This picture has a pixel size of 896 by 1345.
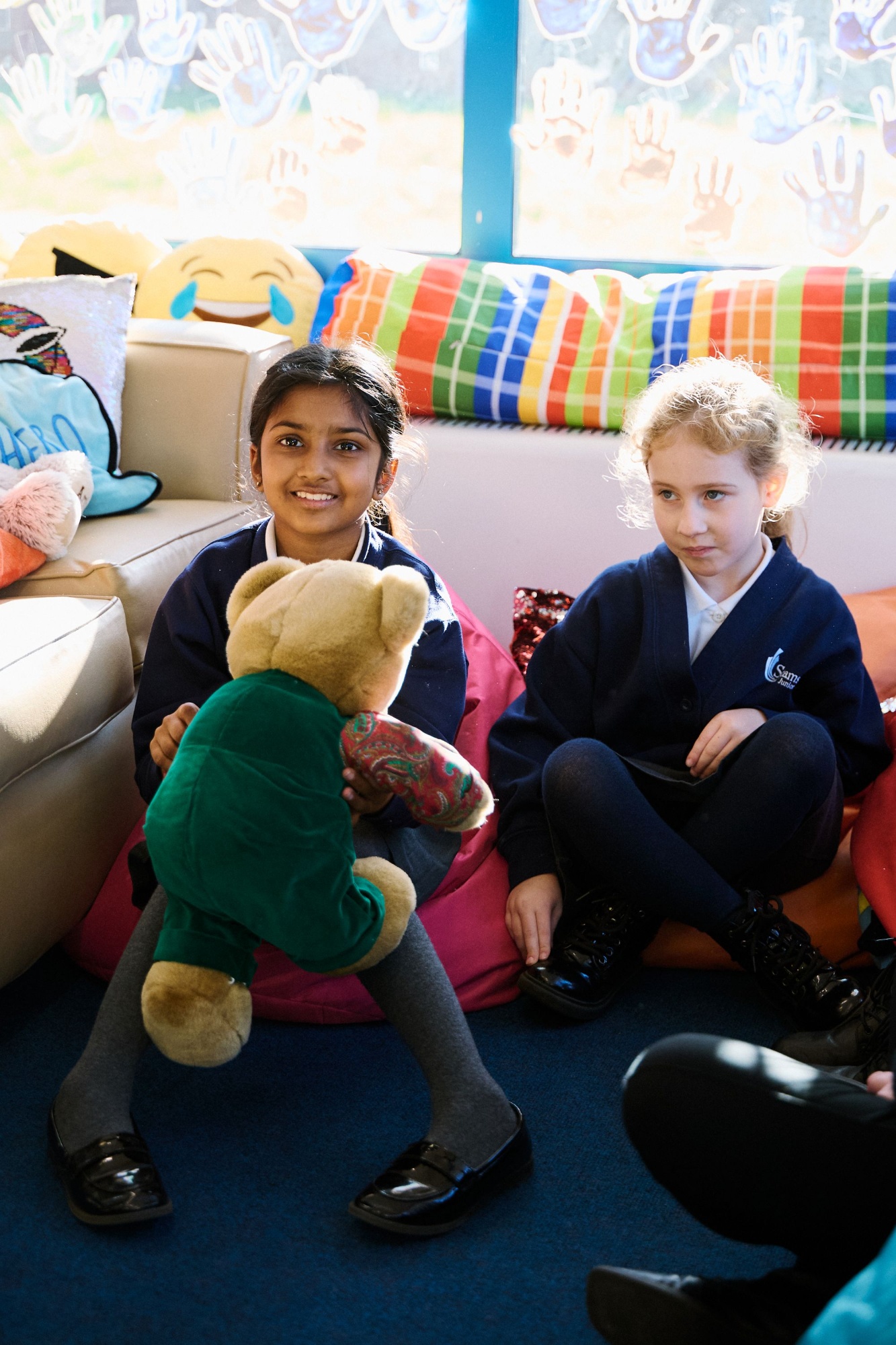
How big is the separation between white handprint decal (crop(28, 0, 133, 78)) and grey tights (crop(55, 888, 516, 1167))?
2.11 metres

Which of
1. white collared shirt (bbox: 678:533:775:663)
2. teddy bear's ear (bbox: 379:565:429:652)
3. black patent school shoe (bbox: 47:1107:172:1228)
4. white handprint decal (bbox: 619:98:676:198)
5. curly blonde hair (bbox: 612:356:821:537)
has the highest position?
white handprint decal (bbox: 619:98:676:198)

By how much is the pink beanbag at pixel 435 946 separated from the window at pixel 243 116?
146 centimetres

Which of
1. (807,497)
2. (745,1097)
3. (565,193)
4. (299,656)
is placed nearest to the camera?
(745,1097)

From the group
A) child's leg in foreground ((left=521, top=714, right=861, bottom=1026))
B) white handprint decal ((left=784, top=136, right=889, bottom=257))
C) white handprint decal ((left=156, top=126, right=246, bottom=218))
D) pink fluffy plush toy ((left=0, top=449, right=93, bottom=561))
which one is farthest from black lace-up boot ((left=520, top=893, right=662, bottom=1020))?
white handprint decal ((left=156, top=126, right=246, bottom=218))

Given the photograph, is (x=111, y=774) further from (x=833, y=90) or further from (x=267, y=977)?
(x=833, y=90)

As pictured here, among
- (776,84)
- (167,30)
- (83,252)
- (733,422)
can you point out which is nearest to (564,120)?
(776,84)

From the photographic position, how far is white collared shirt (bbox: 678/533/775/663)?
58.7 inches

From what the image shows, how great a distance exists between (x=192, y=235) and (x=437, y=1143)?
2.08 m

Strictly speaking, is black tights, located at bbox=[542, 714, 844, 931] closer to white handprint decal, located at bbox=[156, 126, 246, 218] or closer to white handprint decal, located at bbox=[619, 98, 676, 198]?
white handprint decal, located at bbox=[619, 98, 676, 198]

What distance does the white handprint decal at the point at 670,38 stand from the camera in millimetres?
2143

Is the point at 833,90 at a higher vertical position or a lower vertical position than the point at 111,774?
higher

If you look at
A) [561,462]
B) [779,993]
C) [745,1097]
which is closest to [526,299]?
[561,462]

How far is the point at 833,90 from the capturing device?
2.10 metres

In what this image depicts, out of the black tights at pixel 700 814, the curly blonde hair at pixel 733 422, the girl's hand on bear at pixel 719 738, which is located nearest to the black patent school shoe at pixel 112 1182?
the black tights at pixel 700 814
